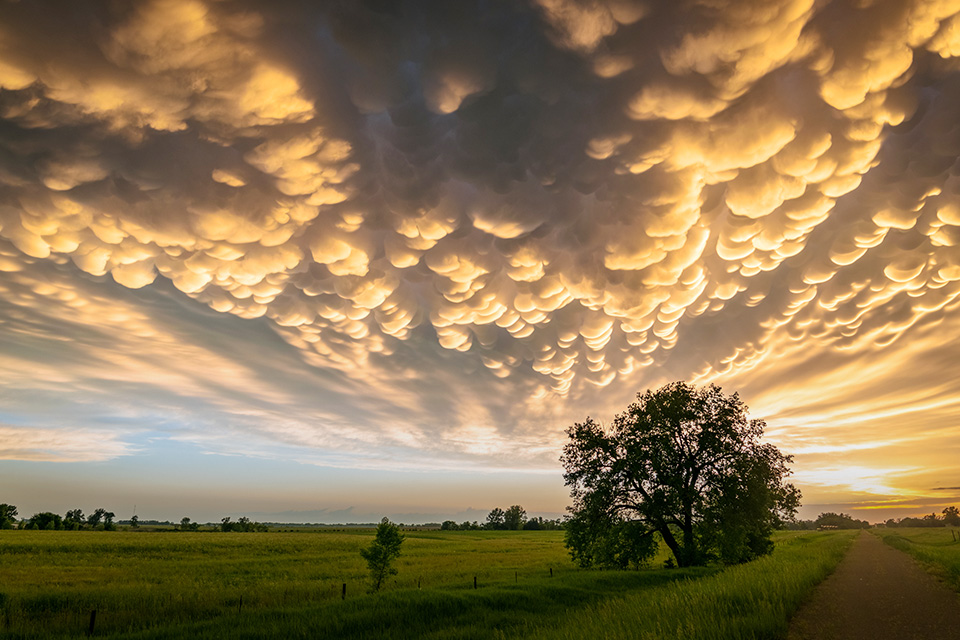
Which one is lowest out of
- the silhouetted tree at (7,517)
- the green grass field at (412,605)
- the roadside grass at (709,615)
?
the silhouetted tree at (7,517)

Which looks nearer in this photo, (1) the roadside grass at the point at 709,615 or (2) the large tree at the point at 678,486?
(1) the roadside grass at the point at 709,615

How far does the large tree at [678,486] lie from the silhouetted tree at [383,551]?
46.4ft

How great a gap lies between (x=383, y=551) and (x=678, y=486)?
21.4m

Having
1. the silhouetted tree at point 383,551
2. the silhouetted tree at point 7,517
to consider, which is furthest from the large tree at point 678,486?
the silhouetted tree at point 7,517

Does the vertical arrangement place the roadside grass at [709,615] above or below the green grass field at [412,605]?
above

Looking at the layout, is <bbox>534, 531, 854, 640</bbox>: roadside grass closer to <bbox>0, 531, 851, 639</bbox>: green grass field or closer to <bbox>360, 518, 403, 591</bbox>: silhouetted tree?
<bbox>0, 531, 851, 639</bbox>: green grass field

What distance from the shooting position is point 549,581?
27.0 m

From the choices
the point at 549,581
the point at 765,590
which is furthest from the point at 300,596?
the point at 765,590

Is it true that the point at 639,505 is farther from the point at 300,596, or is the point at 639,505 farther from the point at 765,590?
the point at 300,596

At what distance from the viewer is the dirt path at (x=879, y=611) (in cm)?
1223

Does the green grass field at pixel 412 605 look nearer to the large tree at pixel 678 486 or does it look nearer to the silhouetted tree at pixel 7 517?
the large tree at pixel 678 486

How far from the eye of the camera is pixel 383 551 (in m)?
29.3

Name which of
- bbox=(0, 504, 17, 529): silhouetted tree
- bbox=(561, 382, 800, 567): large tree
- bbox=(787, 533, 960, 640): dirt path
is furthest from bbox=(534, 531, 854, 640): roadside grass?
bbox=(0, 504, 17, 529): silhouetted tree

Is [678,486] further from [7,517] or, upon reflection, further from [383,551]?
[7,517]
